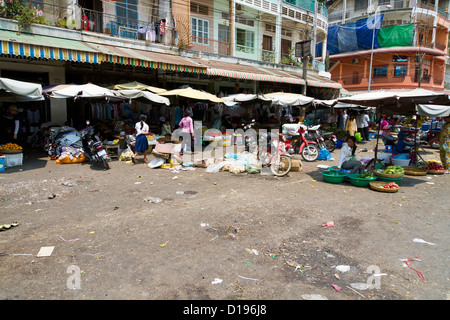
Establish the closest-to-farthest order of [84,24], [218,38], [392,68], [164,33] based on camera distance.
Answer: [84,24]
[164,33]
[218,38]
[392,68]

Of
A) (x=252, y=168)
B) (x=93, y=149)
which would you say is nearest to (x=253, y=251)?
(x=252, y=168)

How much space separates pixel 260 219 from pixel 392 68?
35.3 m

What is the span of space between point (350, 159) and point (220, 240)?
5443 millimetres

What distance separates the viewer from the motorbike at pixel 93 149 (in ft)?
30.6

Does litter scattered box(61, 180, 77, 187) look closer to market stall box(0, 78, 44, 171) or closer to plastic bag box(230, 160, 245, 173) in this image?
market stall box(0, 78, 44, 171)

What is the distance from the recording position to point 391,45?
32.3 meters

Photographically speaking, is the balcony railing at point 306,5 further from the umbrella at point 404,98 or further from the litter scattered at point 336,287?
the litter scattered at point 336,287

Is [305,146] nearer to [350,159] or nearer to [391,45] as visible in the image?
[350,159]

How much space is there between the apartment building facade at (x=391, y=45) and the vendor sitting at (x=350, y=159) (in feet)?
89.7

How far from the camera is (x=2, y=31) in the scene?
10.7 meters

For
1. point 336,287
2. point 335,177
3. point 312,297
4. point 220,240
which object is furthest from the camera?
point 335,177

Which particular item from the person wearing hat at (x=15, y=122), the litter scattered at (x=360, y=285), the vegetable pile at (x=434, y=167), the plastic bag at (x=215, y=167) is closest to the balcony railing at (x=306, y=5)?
the vegetable pile at (x=434, y=167)
